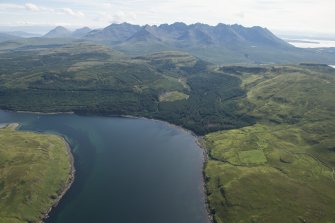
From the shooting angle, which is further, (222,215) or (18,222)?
(222,215)

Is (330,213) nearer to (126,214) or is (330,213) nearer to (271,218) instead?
(271,218)

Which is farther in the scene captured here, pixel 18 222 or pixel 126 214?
pixel 126 214

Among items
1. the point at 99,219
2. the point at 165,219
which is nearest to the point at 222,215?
the point at 165,219

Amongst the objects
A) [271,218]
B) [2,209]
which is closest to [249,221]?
[271,218]

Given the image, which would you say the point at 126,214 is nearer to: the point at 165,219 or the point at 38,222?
the point at 165,219

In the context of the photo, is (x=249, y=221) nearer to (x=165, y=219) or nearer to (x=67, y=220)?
(x=165, y=219)

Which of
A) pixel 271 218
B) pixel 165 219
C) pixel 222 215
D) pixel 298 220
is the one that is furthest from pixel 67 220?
pixel 298 220

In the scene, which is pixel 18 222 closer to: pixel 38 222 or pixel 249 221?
pixel 38 222
